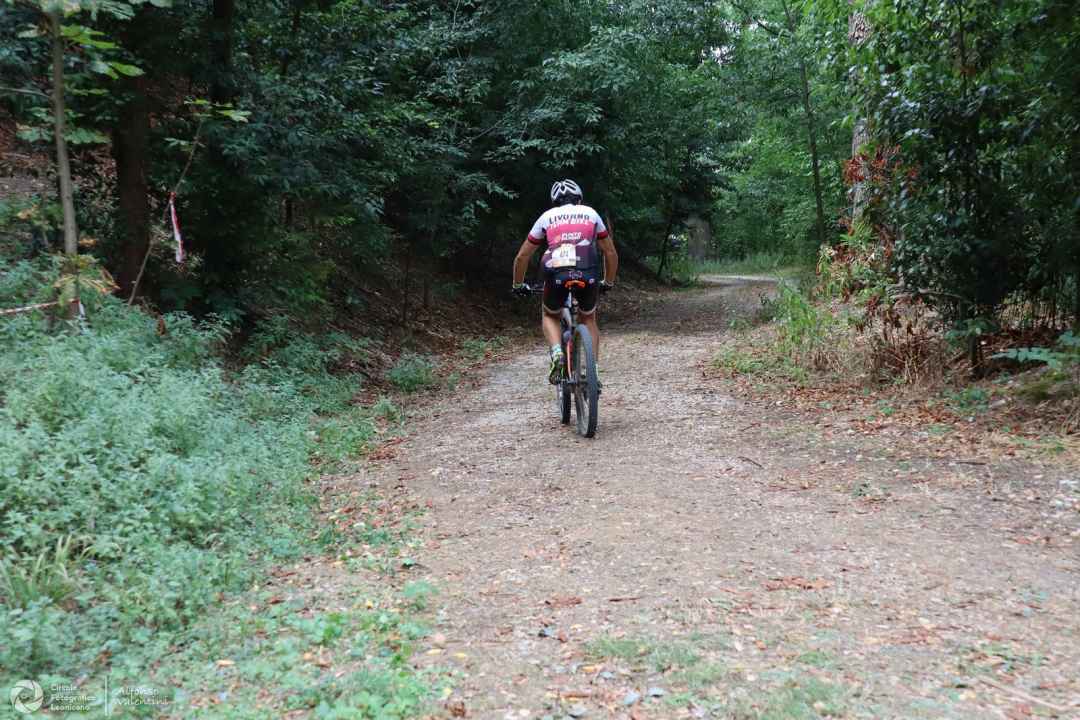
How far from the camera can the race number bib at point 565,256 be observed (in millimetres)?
6328

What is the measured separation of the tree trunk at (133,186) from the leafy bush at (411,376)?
2986 millimetres

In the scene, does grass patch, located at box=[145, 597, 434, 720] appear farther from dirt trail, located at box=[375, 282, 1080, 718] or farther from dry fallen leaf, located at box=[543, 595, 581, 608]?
dry fallen leaf, located at box=[543, 595, 581, 608]

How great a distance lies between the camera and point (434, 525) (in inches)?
177

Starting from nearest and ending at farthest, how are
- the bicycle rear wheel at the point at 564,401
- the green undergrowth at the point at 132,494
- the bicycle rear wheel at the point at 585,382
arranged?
the green undergrowth at the point at 132,494 < the bicycle rear wheel at the point at 585,382 < the bicycle rear wheel at the point at 564,401

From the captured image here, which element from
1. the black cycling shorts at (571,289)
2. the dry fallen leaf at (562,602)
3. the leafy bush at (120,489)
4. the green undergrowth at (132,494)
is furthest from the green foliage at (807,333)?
the dry fallen leaf at (562,602)

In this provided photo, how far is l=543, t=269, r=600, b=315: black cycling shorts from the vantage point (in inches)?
251

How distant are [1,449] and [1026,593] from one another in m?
4.73

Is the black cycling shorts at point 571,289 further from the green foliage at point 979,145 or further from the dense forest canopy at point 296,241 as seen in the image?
the green foliage at point 979,145

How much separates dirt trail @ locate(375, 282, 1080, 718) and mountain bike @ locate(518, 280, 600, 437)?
26 cm

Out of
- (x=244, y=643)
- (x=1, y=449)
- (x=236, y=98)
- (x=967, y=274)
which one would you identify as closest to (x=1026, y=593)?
(x=244, y=643)

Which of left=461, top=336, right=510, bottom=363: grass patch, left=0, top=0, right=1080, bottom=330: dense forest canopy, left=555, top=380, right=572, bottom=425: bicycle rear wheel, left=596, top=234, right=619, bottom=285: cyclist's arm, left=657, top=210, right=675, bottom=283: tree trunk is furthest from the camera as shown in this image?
left=657, top=210, right=675, bottom=283: tree trunk

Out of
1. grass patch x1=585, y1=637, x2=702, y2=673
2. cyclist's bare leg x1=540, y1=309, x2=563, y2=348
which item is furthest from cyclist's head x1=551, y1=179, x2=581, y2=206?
grass patch x1=585, y1=637, x2=702, y2=673

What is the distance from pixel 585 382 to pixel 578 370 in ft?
0.48

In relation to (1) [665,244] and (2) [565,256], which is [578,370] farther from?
(1) [665,244]
